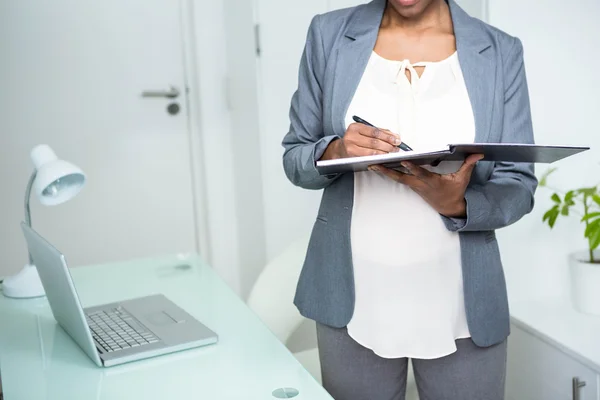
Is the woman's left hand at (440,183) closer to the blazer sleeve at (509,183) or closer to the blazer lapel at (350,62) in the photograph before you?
the blazer sleeve at (509,183)

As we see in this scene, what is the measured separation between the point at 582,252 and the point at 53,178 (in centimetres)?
163

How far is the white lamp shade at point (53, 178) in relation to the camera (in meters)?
1.48

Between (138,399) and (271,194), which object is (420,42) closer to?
(138,399)

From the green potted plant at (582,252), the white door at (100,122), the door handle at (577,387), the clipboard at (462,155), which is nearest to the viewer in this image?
the clipboard at (462,155)

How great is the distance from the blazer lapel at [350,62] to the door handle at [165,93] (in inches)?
69.2

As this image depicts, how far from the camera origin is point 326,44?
1.37m

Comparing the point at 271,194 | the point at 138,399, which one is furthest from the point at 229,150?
the point at 138,399

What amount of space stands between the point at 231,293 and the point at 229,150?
156 cm

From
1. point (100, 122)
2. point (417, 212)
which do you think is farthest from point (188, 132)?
point (417, 212)

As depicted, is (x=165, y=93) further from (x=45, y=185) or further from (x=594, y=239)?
(x=594, y=239)

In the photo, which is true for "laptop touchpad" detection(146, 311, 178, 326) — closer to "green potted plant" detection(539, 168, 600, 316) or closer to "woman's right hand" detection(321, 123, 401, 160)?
"woman's right hand" detection(321, 123, 401, 160)

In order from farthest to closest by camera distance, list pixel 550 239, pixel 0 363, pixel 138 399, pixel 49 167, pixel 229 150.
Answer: pixel 229 150 < pixel 550 239 < pixel 49 167 < pixel 0 363 < pixel 138 399

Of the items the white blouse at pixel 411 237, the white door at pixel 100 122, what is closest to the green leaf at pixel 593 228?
the white blouse at pixel 411 237

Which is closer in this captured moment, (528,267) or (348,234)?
(348,234)
